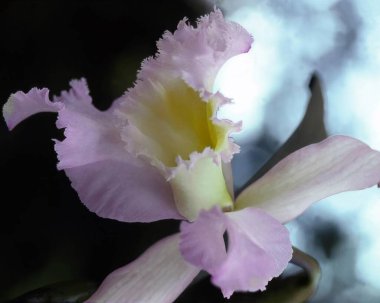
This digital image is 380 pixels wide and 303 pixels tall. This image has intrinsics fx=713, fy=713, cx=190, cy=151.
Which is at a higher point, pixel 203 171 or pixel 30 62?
pixel 30 62

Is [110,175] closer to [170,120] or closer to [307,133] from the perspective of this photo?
[170,120]

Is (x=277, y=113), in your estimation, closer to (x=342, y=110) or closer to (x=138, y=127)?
(x=342, y=110)

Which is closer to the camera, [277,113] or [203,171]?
[203,171]

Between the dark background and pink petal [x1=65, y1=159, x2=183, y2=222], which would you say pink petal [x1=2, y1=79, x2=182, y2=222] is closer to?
pink petal [x1=65, y1=159, x2=183, y2=222]

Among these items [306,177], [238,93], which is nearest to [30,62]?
[238,93]

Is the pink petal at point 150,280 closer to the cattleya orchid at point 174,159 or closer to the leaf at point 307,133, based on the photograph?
the cattleya orchid at point 174,159

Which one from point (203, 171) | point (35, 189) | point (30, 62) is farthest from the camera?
point (30, 62)
